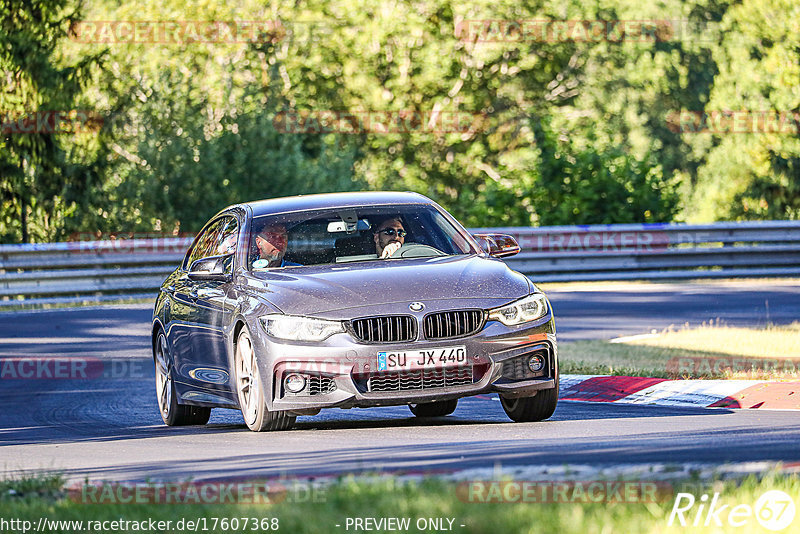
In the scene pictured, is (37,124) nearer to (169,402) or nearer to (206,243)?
(206,243)

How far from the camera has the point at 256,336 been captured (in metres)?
9.23

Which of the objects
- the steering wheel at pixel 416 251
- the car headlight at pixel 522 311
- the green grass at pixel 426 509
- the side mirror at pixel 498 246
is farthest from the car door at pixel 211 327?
the green grass at pixel 426 509

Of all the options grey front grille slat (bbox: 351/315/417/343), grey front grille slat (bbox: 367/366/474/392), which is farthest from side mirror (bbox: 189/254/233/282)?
grey front grille slat (bbox: 367/366/474/392)

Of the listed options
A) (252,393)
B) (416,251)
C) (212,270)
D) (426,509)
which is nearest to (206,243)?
(212,270)

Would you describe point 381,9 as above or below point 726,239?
above

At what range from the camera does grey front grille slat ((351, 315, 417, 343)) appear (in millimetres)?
8922

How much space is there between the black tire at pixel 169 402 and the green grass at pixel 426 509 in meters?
4.34

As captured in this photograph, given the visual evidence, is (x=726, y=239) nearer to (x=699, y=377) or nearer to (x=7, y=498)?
(x=699, y=377)

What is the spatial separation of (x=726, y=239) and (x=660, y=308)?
20.7 ft

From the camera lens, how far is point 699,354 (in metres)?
14.0

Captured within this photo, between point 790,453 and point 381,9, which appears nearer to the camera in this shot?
point 790,453

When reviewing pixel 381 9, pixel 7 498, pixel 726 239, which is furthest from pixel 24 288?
pixel 381 9

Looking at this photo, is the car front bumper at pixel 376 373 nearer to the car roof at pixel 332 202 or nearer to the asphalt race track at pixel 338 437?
the asphalt race track at pixel 338 437

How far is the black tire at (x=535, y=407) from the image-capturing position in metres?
9.55
